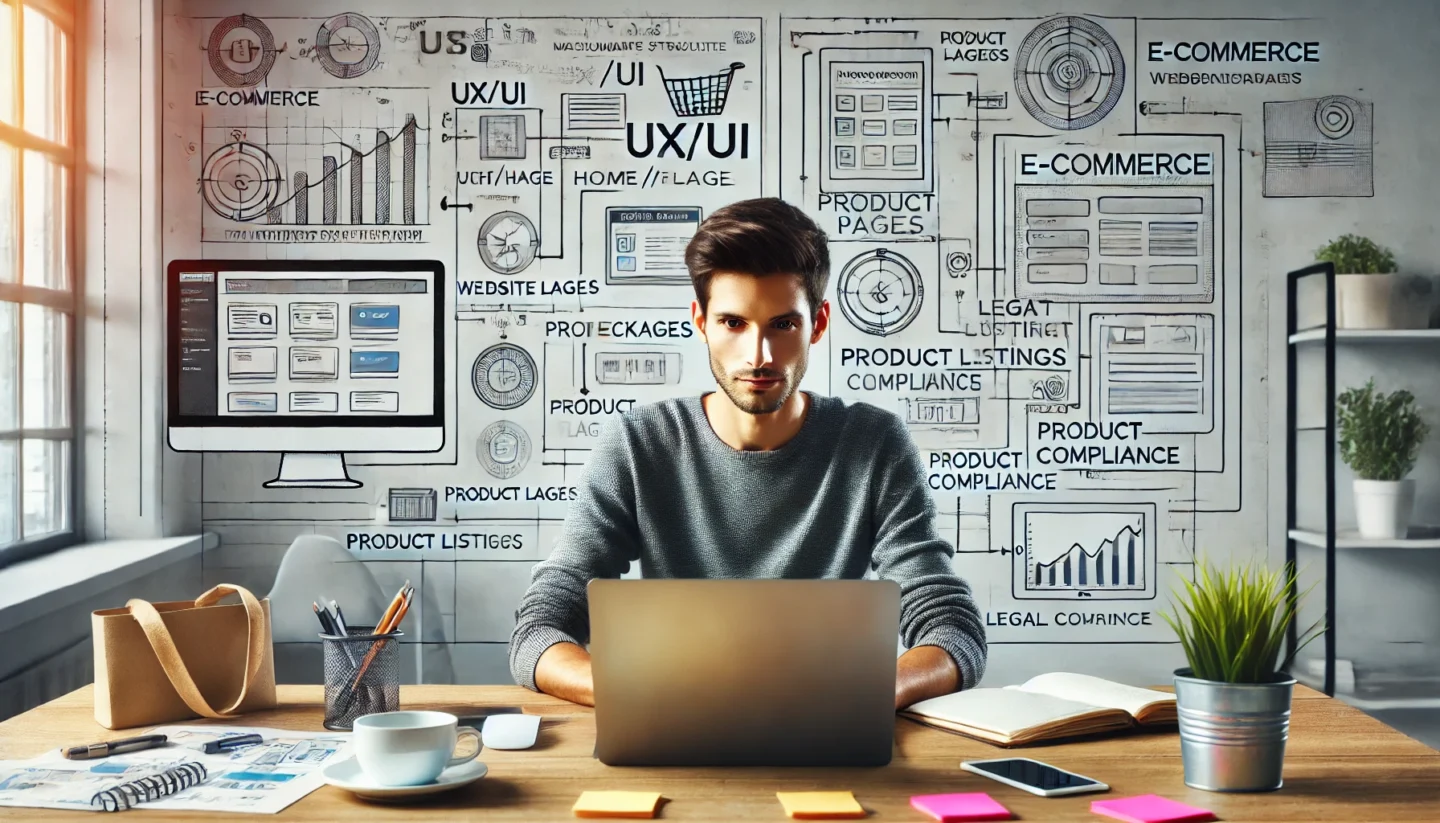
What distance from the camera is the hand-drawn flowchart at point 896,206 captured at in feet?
9.95

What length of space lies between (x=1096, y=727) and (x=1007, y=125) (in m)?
2.10

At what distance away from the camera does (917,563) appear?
177cm

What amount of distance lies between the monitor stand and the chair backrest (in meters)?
0.14

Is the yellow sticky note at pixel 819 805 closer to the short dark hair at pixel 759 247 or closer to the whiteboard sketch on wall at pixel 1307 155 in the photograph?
the short dark hair at pixel 759 247

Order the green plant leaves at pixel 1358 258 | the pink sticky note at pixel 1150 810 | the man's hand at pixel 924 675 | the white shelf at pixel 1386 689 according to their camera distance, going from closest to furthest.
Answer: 1. the pink sticky note at pixel 1150 810
2. the man's hand at pixel 924 675
3. the white shelf at pixel 1386 689
4. the green plant leaves at pixel 1358 258

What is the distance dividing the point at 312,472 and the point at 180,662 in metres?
1.75

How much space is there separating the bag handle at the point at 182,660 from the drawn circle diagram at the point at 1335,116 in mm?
2905

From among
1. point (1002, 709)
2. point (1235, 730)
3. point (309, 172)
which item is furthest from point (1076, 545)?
point (309, 172)

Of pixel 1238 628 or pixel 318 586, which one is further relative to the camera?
pixel 318 586

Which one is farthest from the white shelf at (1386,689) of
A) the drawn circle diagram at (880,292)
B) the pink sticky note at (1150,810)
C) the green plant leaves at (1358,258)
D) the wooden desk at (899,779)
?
the pink sticky note at (1150,810)

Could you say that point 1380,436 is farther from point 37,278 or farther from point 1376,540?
point 37,278

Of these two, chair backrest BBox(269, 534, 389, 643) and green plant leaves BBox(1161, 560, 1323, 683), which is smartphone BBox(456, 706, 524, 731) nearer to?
green plant leaves BBox(1161, 560, 1323, 683)

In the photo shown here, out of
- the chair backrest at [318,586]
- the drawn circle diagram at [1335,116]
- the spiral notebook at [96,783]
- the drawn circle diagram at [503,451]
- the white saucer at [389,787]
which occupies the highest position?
the drawn circle diagram at [1335,116]

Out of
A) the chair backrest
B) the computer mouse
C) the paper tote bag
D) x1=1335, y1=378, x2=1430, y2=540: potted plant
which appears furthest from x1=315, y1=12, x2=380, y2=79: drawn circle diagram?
x1=1335, y1=378, x2=1430, y2=540: potted plant
